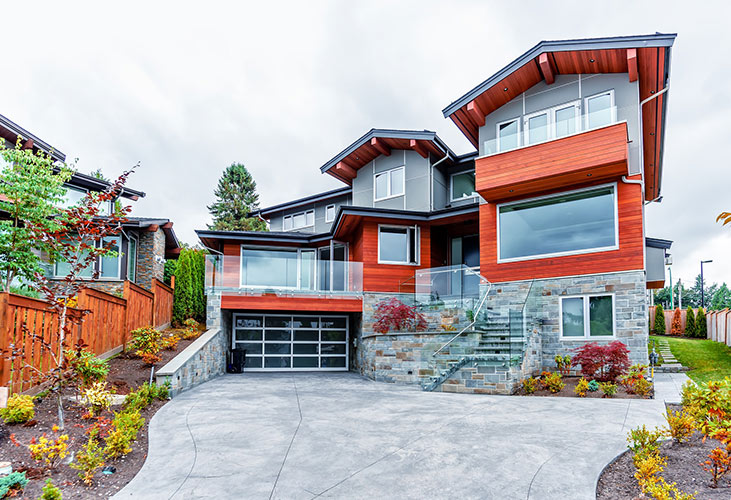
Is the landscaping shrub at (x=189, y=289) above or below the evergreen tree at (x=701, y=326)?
above

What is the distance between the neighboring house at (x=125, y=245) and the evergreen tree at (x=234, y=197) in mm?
20423

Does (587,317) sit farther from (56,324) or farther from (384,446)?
(56,324)

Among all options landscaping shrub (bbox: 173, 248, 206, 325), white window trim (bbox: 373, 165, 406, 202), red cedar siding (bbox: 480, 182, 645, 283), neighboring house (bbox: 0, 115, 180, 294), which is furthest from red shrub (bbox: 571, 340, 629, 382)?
neighboring house (bbox: 0, 115, 180, 294)

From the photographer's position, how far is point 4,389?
19.8 ft

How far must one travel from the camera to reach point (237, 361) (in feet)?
51.3

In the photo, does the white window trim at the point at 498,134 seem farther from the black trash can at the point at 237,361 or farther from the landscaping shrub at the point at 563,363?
the black trash can at the point at 237,361

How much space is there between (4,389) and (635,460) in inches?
289

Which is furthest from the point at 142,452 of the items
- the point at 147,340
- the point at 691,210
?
the point at 691,210

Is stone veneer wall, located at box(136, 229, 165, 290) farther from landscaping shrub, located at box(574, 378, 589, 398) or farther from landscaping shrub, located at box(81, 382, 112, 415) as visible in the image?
landscaping shrub, located at box(574, 378, 589, 398)

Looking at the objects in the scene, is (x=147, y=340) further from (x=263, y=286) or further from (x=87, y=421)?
(x=263, y=286)

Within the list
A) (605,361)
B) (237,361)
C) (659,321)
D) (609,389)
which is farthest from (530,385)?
(659,321)

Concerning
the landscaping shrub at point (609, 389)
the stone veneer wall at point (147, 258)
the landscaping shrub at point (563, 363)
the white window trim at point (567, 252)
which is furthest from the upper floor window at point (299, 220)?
the landscaping shrub at point (609, 389)

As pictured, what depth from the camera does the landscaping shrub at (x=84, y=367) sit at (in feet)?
20.4

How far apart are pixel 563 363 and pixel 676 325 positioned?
17.3 metres
